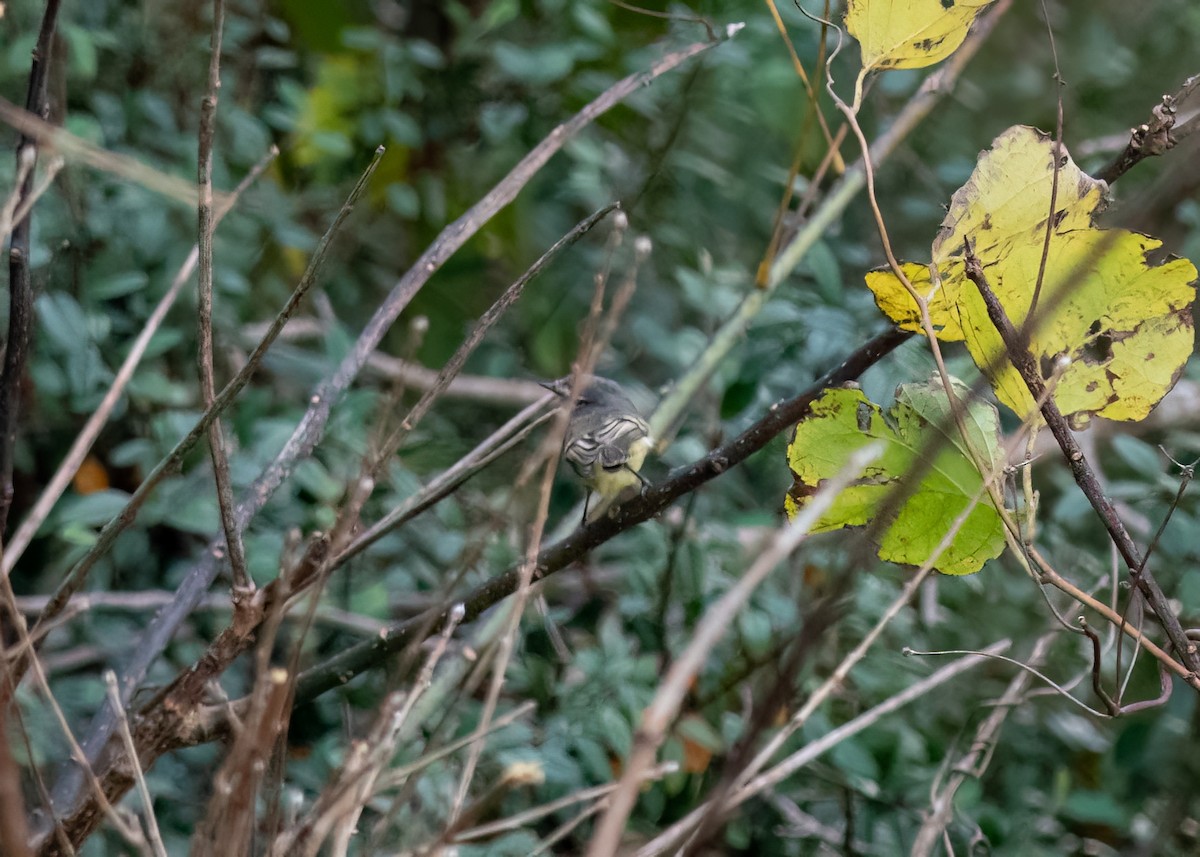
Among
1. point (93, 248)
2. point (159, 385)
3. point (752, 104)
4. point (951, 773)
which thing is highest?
point (752, 104)

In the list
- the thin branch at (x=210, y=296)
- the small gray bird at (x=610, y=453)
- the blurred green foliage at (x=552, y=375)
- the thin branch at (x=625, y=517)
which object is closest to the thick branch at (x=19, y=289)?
the thin branch at (x=210, y=296)

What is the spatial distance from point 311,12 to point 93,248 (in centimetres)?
112

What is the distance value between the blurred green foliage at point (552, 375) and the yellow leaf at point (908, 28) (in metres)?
0.23

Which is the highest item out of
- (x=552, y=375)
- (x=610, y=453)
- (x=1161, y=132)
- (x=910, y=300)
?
(x=1161, y=132)

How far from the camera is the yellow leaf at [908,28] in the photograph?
2.31 feet

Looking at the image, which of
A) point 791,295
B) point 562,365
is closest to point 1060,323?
point 791,295

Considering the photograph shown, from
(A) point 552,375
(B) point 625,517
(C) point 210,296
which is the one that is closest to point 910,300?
(B) point 625,517

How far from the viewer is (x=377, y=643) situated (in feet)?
2.83

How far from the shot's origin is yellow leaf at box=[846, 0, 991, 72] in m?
0.71

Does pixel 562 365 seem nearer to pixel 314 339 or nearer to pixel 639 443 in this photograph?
pixel 314 339

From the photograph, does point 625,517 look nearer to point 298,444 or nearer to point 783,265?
point 298,444

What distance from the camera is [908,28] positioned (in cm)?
71

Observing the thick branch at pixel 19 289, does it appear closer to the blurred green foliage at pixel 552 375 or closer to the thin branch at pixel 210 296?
the thin branch at pixel 210 296

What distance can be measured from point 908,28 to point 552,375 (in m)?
1.58
